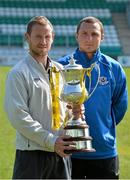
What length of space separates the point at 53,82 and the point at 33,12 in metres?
33.2

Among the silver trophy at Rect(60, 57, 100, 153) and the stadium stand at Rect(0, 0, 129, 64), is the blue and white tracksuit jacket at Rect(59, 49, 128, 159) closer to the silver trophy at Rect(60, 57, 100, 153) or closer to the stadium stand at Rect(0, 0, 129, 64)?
the silver trophy at Rect(60, 57, 100, 153)

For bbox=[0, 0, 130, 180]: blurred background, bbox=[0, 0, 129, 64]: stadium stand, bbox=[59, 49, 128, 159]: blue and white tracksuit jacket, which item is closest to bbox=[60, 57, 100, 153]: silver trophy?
bbox=[59, 49, 128, 159]: blue and white tracksuit jacket

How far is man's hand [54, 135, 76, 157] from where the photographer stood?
2.65 m

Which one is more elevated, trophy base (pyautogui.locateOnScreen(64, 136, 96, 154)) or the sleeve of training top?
the sleeve of training top

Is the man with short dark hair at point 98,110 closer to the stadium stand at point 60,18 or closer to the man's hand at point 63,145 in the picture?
the man's hand at point 63,145

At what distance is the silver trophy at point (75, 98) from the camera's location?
8.79 feet

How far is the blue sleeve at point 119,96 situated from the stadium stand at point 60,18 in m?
26.4

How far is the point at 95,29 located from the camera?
305 centimetres

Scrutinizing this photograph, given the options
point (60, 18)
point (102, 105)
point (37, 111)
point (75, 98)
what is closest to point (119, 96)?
point (102, 105)

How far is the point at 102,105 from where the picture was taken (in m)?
3.06

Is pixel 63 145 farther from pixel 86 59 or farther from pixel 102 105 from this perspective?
pixel 86 59

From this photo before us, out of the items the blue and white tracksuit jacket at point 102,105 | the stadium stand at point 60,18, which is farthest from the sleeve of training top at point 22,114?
the stadium stand at point 60,18

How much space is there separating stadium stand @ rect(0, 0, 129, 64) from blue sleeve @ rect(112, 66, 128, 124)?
26.4m

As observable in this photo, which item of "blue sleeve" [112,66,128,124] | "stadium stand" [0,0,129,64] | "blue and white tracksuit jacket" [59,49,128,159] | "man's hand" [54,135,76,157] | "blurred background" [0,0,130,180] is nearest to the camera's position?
"man's hand" [54,135,76,157]
